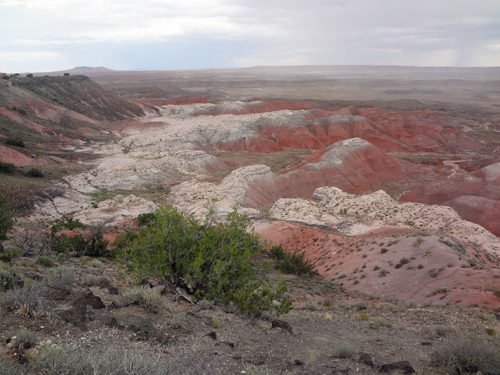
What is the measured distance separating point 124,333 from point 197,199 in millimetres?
25525

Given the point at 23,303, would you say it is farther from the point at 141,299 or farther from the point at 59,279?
the point at 59,279

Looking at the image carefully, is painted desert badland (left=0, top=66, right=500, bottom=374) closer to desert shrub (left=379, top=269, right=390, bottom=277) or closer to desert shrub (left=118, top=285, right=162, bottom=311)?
desert shrub (left=379, top=269, right=390, bottom=277)

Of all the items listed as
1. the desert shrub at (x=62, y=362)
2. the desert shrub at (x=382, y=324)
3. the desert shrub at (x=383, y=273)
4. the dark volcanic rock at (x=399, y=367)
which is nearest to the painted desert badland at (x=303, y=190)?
the desert shrub at (x=383, y=273)

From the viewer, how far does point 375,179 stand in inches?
1688

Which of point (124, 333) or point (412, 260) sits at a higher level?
point (124, 333)

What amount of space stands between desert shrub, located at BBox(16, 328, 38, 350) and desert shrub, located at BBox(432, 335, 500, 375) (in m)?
6.68

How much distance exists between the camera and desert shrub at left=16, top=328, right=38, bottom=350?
4.57 metres

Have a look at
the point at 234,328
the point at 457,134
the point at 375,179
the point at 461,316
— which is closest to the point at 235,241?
the point at 234,328

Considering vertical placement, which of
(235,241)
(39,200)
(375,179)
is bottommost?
(375,179)

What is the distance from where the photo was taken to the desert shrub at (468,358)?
6242 millimetres

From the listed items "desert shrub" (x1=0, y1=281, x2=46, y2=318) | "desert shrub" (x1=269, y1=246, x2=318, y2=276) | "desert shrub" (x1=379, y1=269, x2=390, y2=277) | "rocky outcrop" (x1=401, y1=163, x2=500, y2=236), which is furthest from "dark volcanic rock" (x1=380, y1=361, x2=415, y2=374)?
"rocky outcrop" (x1=401, y1=163, x2=500, y2=236)

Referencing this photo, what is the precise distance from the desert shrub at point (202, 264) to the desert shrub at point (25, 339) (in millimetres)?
4018

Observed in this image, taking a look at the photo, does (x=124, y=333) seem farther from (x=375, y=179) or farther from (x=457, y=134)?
(x=457, y=134)

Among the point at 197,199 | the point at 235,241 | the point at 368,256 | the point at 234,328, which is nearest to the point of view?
the point at 234,328
